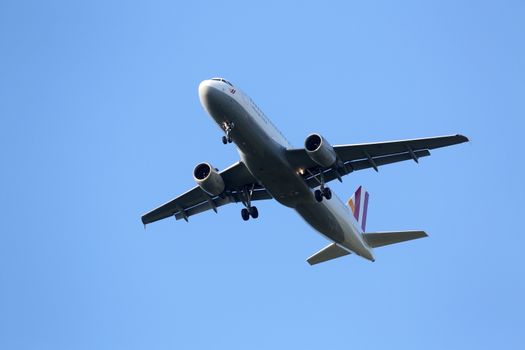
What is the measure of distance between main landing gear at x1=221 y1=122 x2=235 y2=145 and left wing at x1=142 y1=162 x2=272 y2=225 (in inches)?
130

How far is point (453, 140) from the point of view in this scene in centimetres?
3906

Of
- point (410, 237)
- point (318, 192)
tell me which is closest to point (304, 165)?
point (318, 192)

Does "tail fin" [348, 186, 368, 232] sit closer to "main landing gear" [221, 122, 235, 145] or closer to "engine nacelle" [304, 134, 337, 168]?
"engine nacelle" [304, 134, 337, 168]

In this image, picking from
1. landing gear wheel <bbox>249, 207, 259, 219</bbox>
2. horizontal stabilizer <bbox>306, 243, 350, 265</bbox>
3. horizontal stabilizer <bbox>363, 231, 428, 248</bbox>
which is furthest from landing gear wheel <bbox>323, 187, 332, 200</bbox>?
horizontal stabilizer <bbox>306, 243, 350, 265</bbox>

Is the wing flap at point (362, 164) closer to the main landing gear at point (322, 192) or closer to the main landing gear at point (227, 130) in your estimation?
the main landing gear at point (322, 192)

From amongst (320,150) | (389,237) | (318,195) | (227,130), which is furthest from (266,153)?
(389,237)

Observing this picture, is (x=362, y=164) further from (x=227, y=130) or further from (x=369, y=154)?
(x=227, y=130)

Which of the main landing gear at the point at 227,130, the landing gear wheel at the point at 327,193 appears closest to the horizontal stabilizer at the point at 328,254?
the landing gear wheel at the point at 327,193

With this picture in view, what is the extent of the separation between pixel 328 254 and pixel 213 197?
23.6 feet

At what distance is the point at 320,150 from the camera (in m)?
39.2

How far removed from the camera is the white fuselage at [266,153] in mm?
38812

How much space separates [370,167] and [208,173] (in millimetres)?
7788

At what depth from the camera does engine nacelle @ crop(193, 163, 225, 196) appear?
41.9 metres

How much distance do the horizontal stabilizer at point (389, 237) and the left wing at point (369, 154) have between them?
4712 millimetres
